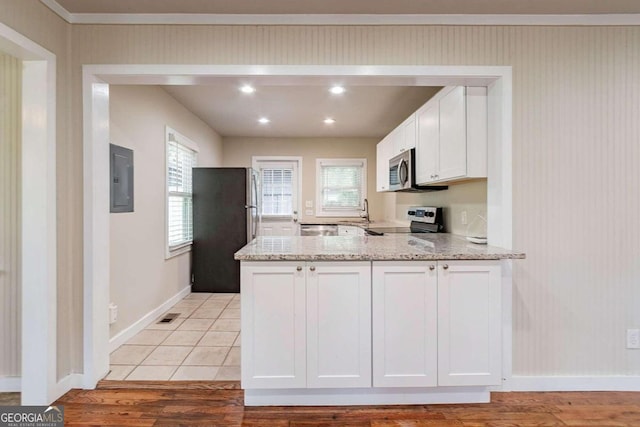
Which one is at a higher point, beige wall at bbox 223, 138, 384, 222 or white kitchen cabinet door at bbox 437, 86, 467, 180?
beige wall at bbox 223, 138, 384, 222

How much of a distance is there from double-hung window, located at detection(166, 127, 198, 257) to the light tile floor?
2.85 ft

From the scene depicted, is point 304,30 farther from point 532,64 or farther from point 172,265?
point 172,265

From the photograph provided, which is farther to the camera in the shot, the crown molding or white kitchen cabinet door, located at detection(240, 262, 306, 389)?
the crown molding

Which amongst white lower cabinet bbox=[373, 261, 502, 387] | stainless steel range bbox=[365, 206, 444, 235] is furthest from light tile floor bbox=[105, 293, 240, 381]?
stainless steel range bbox=[365, 206, 444, 235]

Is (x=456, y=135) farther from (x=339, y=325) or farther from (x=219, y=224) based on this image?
(x=219, y=224)

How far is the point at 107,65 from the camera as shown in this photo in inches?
85.9

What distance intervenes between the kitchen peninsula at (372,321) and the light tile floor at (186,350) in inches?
25.8

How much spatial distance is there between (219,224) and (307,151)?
2.14 metres

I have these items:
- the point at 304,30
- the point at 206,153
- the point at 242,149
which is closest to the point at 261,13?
the point at 304,30

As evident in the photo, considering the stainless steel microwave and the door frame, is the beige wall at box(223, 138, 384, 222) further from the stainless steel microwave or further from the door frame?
the door frame

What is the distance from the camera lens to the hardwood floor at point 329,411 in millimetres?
1919

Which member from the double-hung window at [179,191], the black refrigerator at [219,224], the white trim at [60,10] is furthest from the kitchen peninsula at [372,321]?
the black refrigerator at [219,224]

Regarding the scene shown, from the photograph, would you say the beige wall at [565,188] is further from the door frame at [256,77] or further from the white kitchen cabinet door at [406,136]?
the white kitchen cabinet door at [406,136]

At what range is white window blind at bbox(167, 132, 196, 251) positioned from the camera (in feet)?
13.0
